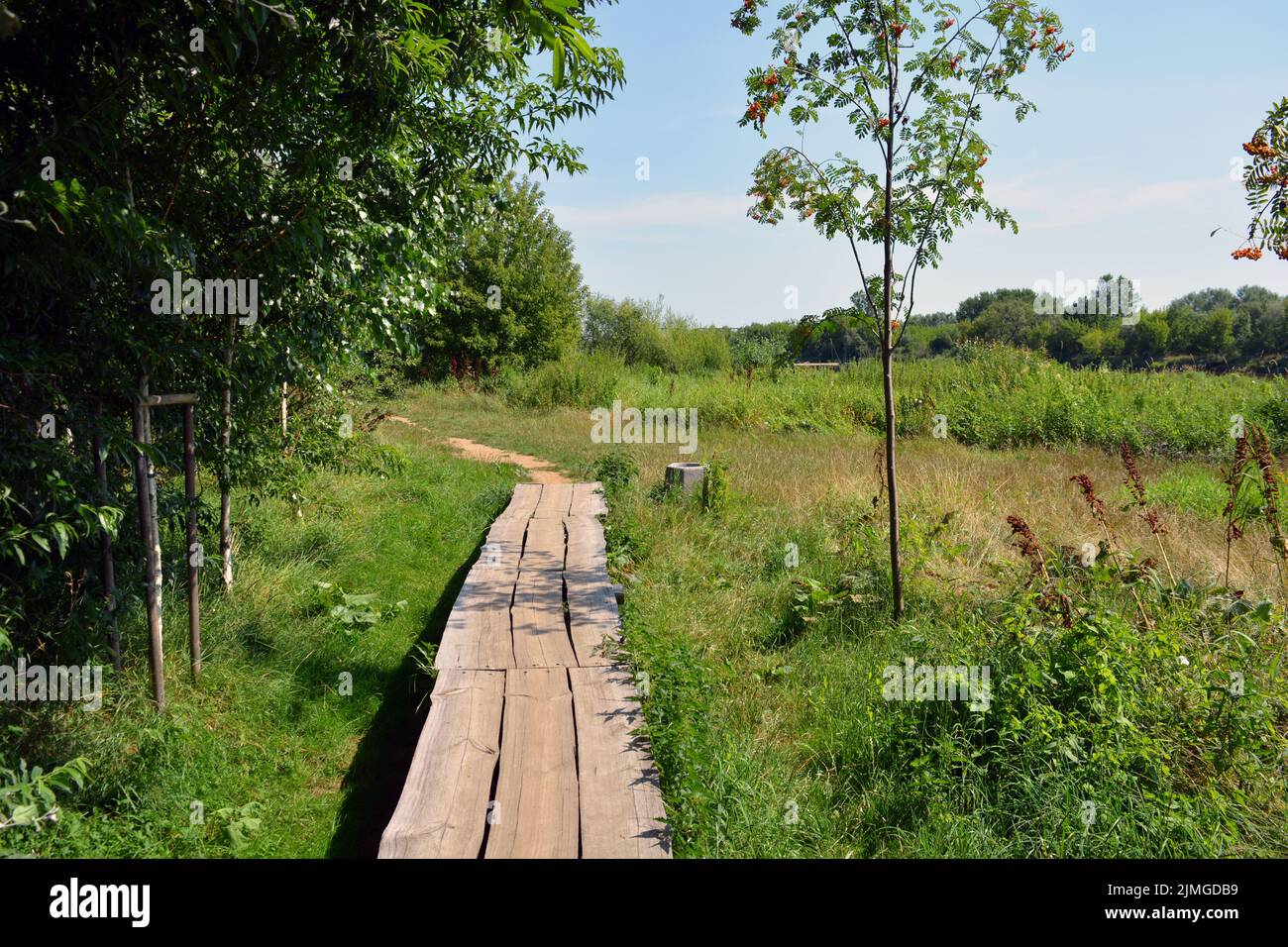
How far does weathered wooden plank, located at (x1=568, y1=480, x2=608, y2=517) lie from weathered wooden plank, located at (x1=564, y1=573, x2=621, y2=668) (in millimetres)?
2259

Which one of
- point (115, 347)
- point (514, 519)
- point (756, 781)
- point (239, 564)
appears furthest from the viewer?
point (514, 519)

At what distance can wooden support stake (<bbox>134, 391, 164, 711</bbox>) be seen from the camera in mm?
3801

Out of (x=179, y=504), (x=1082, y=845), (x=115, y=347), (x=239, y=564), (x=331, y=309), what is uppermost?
(x=331, y=309)

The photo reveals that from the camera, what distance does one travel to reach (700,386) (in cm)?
2009

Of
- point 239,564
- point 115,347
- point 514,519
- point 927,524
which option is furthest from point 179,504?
point 927,524

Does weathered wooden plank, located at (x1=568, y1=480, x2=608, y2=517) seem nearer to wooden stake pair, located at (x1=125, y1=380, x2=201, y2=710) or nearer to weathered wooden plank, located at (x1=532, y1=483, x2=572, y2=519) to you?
weathered wooden plank, located at (x1=532, y1=483, x2=572, y2=519)

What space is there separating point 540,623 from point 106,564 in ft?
8.06

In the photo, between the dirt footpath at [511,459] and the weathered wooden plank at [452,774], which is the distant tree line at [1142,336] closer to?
the dirt footpath at [511,459]

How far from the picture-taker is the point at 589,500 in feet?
29.9

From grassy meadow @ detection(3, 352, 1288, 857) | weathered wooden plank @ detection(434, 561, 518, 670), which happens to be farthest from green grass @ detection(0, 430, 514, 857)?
weathered wooden plank @ detection(434, 561, 518, 670)

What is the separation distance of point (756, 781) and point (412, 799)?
62.1 inches

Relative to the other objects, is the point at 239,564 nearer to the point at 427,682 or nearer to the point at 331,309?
the point at 427,682

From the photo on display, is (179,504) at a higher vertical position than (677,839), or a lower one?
higher

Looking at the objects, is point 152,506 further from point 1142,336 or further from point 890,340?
point 1142,336
